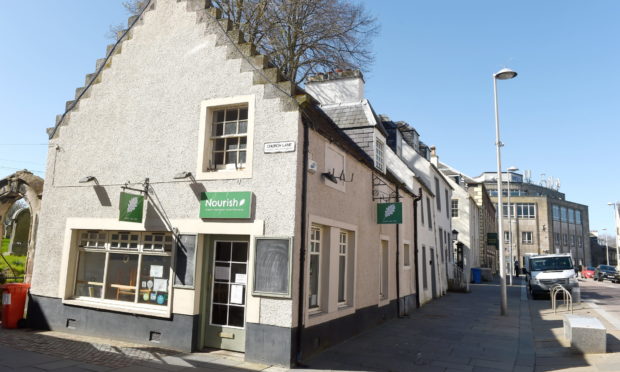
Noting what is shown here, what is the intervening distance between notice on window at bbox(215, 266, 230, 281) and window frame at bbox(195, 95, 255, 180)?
1959 mm

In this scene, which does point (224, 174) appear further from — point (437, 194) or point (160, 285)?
point (437, 194)

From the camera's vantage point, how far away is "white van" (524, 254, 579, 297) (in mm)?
22172

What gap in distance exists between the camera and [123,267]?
10.4 metres

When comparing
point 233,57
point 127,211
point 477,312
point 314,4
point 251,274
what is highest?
point 314,4

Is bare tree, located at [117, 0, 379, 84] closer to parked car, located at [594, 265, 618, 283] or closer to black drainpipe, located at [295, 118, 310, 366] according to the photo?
black drainpipe, located at [295, 118, 310, 366]

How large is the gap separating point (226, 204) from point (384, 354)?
189 inches

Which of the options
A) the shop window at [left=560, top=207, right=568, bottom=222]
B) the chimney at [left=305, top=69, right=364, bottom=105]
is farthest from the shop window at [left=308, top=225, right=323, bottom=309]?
the shop window at [left=560, top=207, right=568, bottom=222]

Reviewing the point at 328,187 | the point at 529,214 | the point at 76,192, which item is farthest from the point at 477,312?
the point at 529,214

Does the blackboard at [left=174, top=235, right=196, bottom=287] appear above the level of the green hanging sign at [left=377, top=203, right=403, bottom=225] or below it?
below

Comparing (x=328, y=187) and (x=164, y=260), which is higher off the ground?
(x=328, y=187)

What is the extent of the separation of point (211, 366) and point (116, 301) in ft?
12.1

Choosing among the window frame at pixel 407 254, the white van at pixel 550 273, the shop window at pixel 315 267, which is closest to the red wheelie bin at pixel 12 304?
the shop window at pixel 315 267

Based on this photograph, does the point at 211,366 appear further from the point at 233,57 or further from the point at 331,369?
the point at 233,57

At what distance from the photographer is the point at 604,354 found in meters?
9.15
